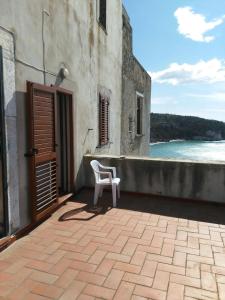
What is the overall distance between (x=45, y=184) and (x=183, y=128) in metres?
51.2

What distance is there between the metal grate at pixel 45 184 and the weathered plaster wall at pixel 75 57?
0.30 meters

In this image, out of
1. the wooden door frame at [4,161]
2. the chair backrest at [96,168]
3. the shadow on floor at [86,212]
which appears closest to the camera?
the wooden door frame at [4,161]

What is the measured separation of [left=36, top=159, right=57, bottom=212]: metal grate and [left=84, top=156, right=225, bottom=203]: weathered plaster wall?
151cm

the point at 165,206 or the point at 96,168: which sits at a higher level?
the point at 96,168

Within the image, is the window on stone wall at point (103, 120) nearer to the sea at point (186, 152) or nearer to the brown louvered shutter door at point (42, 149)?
the brown louvered shutter door at point (42, 149)

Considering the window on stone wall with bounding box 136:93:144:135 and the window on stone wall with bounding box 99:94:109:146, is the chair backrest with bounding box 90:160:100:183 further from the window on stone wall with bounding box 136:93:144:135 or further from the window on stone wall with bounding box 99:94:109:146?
the window on stone wall with bounding box 136:93:144:135

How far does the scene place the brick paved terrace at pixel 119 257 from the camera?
8.08ft

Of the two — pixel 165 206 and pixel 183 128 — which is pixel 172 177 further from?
pixel 183 128

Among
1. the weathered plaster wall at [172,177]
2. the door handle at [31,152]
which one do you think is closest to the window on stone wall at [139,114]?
the weathered plaster wall at [172,177]

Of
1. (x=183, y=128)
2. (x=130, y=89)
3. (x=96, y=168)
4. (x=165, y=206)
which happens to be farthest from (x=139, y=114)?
(x=183, y=128)

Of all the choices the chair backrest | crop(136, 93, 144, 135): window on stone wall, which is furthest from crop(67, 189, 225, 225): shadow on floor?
crop(136, 93, 144, 135): window on stone wall

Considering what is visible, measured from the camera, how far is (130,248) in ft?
10.7

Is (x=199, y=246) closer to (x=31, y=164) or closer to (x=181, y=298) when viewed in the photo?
(x=181, y=298)

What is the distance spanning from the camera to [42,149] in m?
3.85
